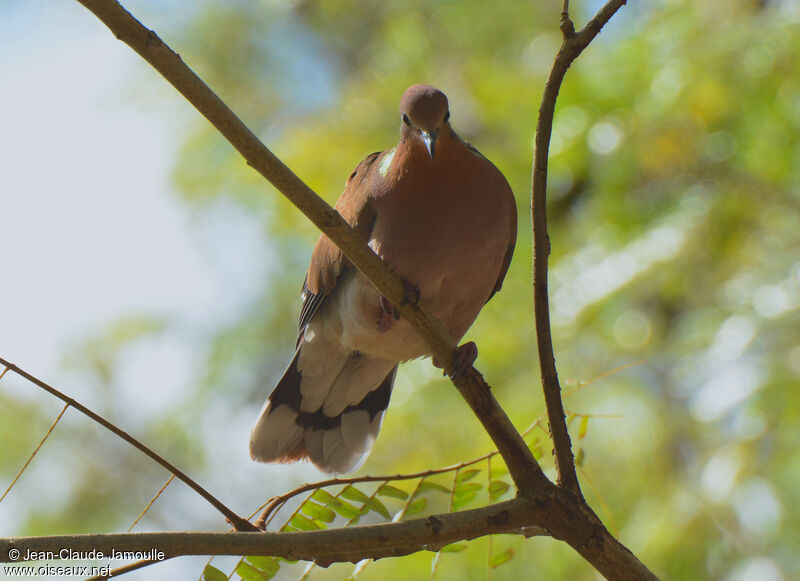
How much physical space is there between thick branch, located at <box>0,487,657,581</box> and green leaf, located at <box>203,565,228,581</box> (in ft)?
0.73

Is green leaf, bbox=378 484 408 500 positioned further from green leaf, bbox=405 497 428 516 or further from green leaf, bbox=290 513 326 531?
green leaf, bbox=290 513 326 531

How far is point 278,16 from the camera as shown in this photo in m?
9.73

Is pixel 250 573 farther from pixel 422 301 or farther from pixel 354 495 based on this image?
pixel 422 301

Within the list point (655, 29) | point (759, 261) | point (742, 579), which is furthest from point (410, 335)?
point (655, 29)

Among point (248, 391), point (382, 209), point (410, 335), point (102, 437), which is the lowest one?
point (410, 335)

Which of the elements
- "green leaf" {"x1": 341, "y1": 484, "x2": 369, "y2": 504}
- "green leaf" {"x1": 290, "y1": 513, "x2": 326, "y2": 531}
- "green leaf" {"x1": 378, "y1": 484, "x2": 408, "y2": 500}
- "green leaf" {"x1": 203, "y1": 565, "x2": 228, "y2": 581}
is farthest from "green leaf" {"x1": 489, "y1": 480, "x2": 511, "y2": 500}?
"green leaf" {"x1": 203, "y1": 565, "x2": 228, "y2": 581}

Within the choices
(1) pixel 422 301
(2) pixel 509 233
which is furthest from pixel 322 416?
(2) pixel 509 233

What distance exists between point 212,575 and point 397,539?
18.5 inches

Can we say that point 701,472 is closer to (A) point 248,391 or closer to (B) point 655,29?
(B) point 655,29

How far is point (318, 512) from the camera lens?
213 centimetres

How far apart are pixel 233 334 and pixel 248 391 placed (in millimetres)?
640

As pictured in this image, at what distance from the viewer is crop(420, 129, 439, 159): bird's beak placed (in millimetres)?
2932

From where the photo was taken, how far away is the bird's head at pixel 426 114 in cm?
301

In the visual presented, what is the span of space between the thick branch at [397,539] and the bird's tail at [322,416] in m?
1.58
